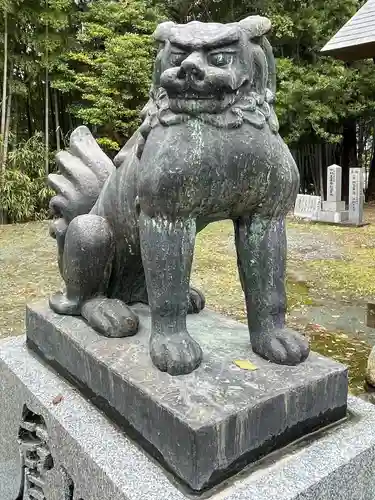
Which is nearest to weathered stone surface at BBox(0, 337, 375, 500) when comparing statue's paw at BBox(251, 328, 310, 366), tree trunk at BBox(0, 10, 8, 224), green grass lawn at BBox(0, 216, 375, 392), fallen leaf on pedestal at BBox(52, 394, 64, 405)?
fallen leaf on pedestal at BBox(52, 394, 64, 405)

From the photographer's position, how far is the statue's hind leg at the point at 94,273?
148 cm

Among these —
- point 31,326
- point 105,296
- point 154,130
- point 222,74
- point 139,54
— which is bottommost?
point 31,326

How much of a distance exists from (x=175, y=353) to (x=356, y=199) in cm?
780

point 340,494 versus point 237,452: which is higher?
point 237,452

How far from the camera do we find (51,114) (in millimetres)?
9953

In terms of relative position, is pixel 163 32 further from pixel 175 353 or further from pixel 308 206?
pixel 308 206

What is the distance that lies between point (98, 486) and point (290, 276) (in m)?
4.06

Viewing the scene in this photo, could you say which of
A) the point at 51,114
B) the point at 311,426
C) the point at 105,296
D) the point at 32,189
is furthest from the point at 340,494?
the point at 51,114

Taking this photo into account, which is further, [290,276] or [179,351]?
[290,276]

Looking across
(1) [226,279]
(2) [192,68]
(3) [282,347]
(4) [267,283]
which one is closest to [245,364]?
(3) [282,347]

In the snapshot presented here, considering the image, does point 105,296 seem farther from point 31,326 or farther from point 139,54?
point 139,54

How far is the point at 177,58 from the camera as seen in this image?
1.14 metres

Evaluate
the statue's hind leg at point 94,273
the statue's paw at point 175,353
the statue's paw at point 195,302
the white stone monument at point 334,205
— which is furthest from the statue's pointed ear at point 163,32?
the white stone monument at point 334,205

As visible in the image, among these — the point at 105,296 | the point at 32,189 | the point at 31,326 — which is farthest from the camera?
the point at 32,189
